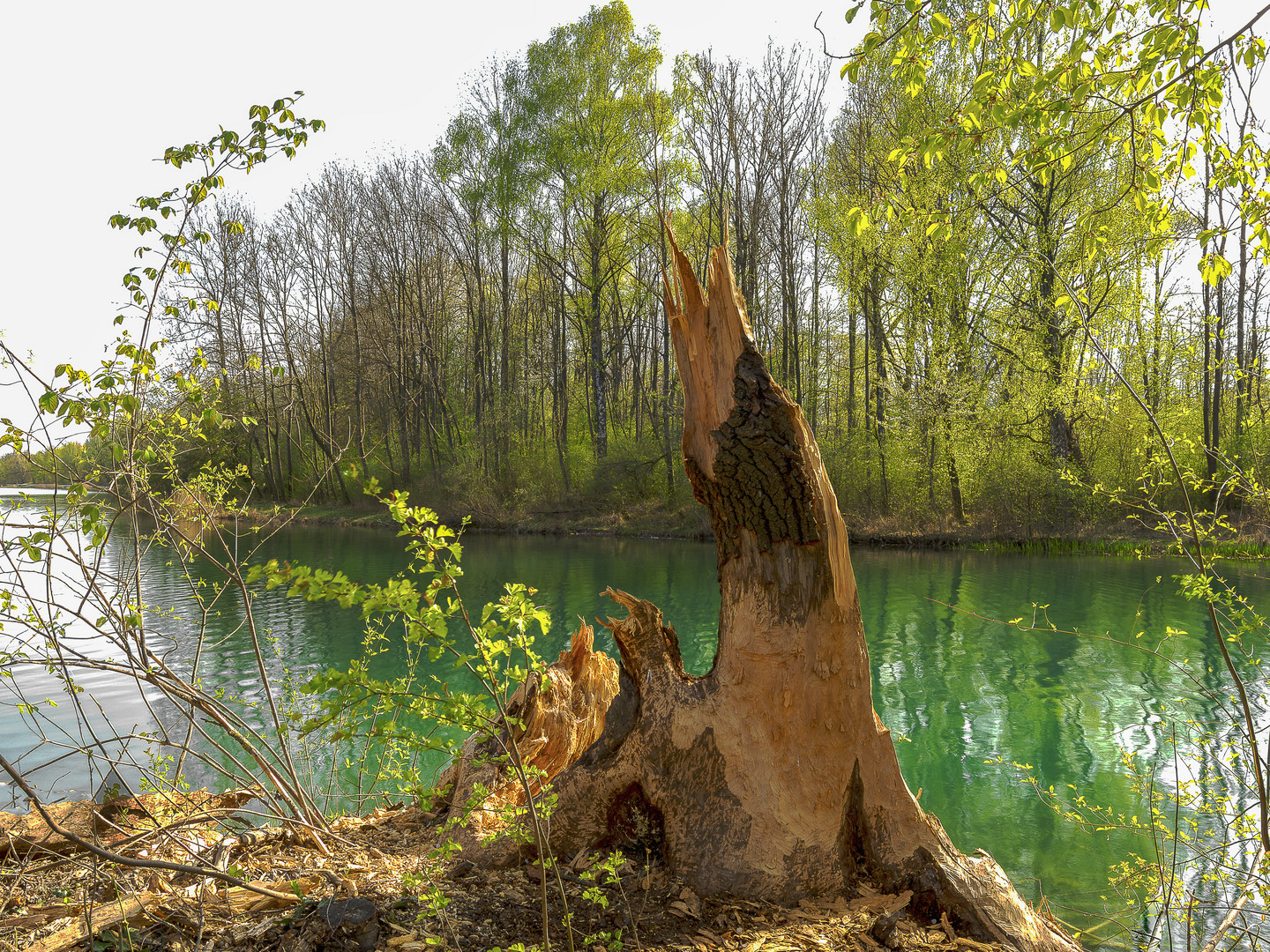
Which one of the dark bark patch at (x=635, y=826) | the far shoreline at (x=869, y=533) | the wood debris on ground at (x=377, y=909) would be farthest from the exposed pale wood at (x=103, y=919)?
the far shoreline at (x=869, y=533)

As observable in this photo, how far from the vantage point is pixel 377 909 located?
273 centimetres

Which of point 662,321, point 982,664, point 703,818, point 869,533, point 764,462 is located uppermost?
point 662,321

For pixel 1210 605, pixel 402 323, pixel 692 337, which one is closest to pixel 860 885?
pixel 1210 605

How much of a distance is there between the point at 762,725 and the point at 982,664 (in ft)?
25.5

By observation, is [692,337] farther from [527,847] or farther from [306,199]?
[306,199]

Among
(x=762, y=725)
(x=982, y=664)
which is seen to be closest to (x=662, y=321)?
(x=982, y=664)

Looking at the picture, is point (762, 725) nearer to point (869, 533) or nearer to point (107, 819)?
point (107, 819)

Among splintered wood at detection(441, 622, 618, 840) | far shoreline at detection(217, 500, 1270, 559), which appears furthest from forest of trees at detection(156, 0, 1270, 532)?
splintered wood at detection(441, 622, 618, 840)

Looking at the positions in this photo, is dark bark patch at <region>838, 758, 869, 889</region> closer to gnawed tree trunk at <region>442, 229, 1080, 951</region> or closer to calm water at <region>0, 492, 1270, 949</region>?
gnawed tree trunk at <region>442, 229, 1080, 951</region>

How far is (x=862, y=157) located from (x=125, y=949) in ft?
87.4

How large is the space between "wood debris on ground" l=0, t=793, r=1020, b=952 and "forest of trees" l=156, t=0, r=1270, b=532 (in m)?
9.26

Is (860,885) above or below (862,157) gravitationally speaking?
below

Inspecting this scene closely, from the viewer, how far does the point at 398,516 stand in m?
2.23

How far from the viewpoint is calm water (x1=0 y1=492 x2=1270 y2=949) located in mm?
5680
